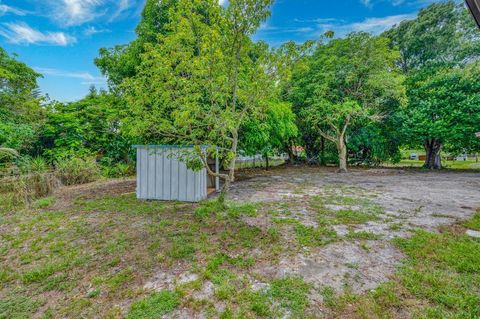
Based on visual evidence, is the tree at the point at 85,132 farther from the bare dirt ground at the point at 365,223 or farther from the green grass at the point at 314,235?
the green grass at the point at 314,235

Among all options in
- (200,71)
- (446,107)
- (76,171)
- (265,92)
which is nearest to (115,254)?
(200,71)

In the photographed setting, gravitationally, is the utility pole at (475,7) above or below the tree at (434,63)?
below

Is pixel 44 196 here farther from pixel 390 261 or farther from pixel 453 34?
pixel 453 34

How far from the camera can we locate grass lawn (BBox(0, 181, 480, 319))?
180 centimetres

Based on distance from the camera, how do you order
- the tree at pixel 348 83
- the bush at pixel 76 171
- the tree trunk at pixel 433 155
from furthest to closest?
the tree trunk at pixel 433 155 → the tree at pixel 348 83 → the bush at pixel 76 171

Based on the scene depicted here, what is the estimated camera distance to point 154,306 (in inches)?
72.1

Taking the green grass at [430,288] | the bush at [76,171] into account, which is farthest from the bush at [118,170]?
the green grass at [430,288]

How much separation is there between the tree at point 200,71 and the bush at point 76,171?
4.84m

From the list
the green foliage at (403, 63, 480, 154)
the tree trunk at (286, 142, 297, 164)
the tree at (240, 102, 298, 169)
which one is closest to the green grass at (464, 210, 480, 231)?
the tree at (240, 102, 298, 169)

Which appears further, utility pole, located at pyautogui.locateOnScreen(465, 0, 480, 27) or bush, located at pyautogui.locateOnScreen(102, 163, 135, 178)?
bush, located at pyautogui.locateOnScreen(102, 163, 135, 178)

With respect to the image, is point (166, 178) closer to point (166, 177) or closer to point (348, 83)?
point (166, 177)

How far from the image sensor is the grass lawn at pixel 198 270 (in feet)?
5.92

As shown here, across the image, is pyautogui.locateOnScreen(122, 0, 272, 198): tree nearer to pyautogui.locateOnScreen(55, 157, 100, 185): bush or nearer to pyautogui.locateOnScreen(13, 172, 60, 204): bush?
pyautogui.locateOnScreen(13, 172, 60, 204): bush

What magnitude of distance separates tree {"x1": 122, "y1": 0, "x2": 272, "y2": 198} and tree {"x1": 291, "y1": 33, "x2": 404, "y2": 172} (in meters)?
6.05
